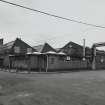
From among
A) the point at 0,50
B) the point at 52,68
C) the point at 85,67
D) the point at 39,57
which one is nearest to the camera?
the point at 52,68

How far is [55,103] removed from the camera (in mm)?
6992

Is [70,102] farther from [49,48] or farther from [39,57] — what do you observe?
[49,48]

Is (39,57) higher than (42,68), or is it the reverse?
(39,57)

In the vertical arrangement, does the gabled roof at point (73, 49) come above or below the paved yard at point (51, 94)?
above

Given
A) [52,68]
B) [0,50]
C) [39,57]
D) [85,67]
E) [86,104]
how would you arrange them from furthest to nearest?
[0,50]
[85,67]
[39,57]
[52,68]
[86,104]

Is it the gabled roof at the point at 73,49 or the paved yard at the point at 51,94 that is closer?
the paved yard at the point at 51,94

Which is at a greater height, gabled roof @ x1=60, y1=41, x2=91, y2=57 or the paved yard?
gabled roof @ x1=60, y1=41, x2=91, y2=57

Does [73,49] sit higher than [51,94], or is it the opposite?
[73,49]

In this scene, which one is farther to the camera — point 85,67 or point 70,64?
point 85,67

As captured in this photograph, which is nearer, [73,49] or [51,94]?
[51,94]

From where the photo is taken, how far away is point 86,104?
6.91 m

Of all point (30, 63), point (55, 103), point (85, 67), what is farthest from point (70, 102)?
point (85, 67)

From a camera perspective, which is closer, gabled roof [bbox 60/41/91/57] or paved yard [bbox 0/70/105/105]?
paved yard [bbox 0/70/105/105]

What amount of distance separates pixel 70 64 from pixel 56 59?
11.7 feet
